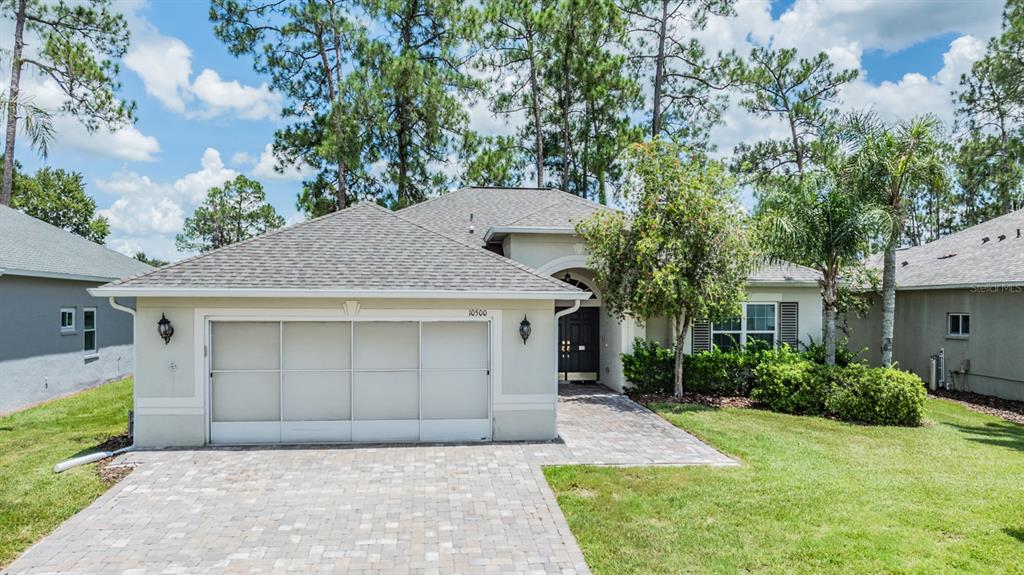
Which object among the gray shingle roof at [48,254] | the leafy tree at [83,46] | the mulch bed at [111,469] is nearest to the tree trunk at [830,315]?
the mulch bed at [111,469]

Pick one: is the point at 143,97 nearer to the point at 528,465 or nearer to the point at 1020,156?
the point at 528,465

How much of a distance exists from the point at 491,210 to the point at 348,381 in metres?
9.69

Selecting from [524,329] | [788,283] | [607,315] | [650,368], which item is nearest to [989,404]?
[788,283]

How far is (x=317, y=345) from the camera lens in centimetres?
941

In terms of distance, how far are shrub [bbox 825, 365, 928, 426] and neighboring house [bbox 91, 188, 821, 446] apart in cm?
625

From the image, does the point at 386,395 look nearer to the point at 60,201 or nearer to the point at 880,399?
the point at 880,399

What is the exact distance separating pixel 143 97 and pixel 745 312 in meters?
22.0

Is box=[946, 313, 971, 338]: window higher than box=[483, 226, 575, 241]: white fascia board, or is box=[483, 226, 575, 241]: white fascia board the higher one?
box=[483, 226, 575, 241]: white fascia board

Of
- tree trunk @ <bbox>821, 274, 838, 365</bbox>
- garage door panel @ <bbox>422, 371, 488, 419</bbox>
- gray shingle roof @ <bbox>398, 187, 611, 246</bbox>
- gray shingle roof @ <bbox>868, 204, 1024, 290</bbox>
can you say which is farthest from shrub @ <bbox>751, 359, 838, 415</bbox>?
garage door panel @ <bbox>422, 371, 488, 419</bbox>

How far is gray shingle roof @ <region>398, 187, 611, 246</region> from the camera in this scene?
14914mm

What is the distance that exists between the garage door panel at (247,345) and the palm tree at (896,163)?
1251 centimetres

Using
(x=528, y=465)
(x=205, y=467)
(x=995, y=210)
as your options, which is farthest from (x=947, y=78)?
(x=205, y=467)

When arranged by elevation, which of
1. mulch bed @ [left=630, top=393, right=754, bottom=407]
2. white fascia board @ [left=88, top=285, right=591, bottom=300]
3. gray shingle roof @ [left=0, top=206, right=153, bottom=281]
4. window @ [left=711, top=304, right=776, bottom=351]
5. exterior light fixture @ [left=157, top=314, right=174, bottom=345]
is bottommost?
mulch bed @ [left=630, top=393, right=754, bottom=407]

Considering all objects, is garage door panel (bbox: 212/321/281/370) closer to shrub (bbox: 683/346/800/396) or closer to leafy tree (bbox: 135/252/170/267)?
shrub (bbox: 683/346/800/396)
